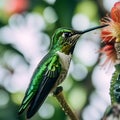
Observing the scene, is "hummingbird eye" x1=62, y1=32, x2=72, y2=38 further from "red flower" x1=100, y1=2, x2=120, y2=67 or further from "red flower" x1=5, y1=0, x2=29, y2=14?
"red flower" x1=5, y1=0, x2=29, y2=14

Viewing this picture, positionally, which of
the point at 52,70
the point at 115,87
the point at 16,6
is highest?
the point at 16,6

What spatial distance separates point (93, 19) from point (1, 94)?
108 centimetres

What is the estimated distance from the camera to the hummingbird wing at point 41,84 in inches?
55.8

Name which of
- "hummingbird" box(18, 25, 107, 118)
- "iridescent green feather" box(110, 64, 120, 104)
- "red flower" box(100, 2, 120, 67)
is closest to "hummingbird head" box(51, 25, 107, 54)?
"hummingbird" box(18, 25, 107, 118)

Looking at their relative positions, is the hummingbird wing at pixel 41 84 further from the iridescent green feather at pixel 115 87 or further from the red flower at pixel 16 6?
the red flower at pixel 16 6

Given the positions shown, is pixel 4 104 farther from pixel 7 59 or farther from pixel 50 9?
pixel 50 9

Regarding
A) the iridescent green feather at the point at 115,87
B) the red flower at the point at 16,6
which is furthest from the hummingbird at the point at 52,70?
the red flower at the point at 16,6

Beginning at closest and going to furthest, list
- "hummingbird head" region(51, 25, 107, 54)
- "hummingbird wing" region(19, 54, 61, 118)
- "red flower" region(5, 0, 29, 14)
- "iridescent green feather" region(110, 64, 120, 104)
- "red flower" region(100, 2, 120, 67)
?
"iridescent green feather" region(110, 64, 120, 104), "hummingbird wing" region(19, 54, 61, 118), "red flower" region(100, 2, 120, 67), "hummingbird head" region(51, 25, 107, 54), "red flower" region(5, 0, 29, 14)

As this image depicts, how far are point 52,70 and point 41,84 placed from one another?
95 mm

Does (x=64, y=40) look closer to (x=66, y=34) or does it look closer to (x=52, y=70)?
(x=66, y=34)

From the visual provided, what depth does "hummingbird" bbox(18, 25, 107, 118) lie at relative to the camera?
A: 145 cm

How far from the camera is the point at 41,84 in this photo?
5.14 feet

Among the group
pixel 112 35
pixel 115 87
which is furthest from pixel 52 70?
pixel 115 87

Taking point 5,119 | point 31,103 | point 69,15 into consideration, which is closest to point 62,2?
point 69,15
